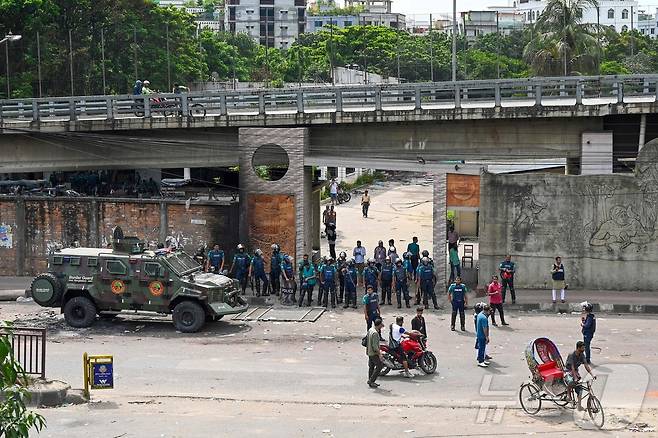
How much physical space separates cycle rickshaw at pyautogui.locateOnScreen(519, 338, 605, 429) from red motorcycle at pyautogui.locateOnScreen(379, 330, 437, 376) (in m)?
2.95

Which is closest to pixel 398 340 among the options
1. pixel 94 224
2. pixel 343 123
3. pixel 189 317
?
pixel 189 317

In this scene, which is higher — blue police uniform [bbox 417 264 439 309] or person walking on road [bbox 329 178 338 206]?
person walking on road [bbox 329 178 338 206]

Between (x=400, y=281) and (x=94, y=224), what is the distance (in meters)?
9.32

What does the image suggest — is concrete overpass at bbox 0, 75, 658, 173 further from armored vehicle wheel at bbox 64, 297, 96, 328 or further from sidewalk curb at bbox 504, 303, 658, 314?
armored vehicle wheel at bbox 64, 297, 96, 328

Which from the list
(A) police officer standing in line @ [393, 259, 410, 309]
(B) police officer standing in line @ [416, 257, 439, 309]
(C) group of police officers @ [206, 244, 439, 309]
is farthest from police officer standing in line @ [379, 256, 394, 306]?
(B) police officer standing in line @ [416, 257, 439, 309]

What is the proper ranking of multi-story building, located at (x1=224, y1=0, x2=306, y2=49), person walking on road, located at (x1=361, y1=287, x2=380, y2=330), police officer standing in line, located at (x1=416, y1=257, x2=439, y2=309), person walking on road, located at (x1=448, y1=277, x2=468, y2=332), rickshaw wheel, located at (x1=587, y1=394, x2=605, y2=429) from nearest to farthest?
rickshaw wheel, located at (x1=587, y1=394, x2=605, y2=429), person walking on road, located at (x1=361, y1=287, x2=380, y2=330), person walking on road, located at (x1=448, y1=277, x2=468, y2=332), police officer standing in line, located at (x1=416, y1=257, x2=439, y2=309), multi-story building, located at (x1=224, y1=0, x2=306, y2=49)

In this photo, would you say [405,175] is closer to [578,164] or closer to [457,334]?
[578,164]

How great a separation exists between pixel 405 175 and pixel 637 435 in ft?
164

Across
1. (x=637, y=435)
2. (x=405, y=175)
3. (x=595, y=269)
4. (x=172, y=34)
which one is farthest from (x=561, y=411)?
(x=172, y=34)

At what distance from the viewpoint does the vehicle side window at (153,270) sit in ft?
86.5

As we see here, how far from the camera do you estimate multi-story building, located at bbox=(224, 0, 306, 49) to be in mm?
184750

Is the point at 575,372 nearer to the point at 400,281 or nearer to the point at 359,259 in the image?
the point at 400,281

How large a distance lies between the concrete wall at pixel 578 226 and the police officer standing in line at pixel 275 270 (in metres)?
5.23

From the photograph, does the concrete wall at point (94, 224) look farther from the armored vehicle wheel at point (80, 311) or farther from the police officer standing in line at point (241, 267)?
the armored vehicle wheel at point (80, 311)
